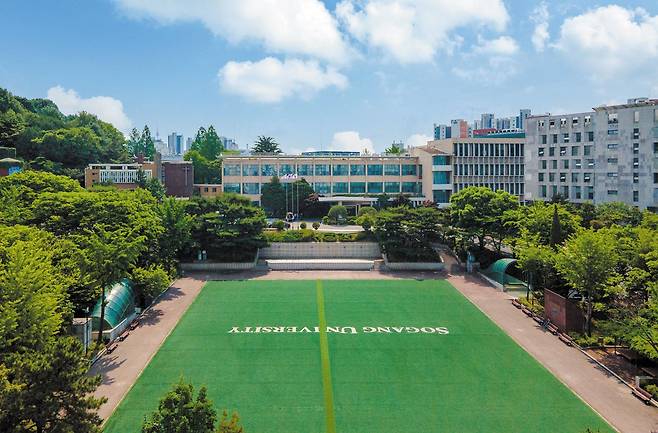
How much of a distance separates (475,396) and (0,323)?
46.8 ft

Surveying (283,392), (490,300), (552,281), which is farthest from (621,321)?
(283,392)

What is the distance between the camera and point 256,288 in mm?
31766

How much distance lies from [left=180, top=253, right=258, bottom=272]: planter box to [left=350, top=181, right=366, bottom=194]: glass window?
98.1 ft

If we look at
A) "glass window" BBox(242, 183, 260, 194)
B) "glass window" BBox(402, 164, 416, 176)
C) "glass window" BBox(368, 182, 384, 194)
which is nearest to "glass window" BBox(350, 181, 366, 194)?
"glass window" BBox(368, 182, 384, 194)

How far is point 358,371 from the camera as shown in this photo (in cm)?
1878

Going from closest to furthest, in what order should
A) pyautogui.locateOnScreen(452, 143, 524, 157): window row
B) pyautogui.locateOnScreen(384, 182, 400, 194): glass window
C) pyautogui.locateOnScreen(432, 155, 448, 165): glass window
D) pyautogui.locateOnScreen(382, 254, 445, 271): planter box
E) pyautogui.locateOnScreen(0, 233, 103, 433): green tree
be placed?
pyautogui.locateOnScreen(0, 233, 103, 433): green tree, pyautogui.locateOnScreen(382, 254, 445, 271): planter box, pyautogui.locateOnScreen(432, 155, 448, 165): glass window, pyautogui.locateOnScreen(452, 143, 524, 157): window row, pyautogui.locateOnScreen(384, 182, 400, 194): glass window

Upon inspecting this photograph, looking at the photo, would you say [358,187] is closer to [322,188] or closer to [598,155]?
[322,188]

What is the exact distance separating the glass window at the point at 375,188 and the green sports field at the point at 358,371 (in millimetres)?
37844

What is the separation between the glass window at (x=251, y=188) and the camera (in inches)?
2530

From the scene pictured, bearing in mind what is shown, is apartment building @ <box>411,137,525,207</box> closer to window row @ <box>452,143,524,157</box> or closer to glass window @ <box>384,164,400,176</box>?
window row @ <box>452,143,524,157</box>

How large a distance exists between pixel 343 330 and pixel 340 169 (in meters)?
43.3

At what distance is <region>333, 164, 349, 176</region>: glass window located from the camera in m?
65.3

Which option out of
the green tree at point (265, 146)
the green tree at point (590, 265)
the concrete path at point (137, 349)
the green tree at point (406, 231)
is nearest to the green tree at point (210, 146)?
the green tree at point (265, 146)

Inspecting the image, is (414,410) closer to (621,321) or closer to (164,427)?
(164,427)
